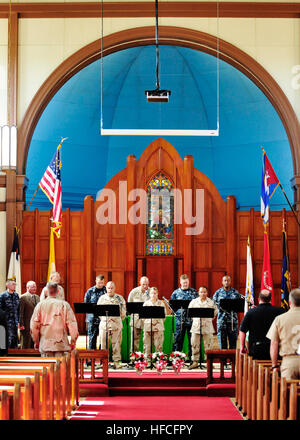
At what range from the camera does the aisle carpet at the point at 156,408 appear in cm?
971

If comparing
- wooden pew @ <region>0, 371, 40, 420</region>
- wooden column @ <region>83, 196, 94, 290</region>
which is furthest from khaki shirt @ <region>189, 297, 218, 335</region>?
wooden pew @ <region>0, 371, 40, 420</region>

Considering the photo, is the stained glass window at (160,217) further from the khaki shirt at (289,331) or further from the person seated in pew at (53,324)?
the khaki shirt at (289,331)

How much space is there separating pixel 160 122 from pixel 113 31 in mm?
6032

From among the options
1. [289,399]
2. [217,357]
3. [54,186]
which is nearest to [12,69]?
[54,186]

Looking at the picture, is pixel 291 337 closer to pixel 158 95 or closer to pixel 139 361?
pixel 139 361

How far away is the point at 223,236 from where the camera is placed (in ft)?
59.3

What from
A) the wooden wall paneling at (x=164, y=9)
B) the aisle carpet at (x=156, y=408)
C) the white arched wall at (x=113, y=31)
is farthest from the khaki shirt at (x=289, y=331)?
the wooden wall paneling at (x=164, y=9)

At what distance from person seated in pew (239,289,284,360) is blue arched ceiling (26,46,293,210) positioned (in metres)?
12.5

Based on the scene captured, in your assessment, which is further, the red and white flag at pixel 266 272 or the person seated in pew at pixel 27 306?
the red and white flag at pixel 266 272

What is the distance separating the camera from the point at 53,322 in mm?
10344
